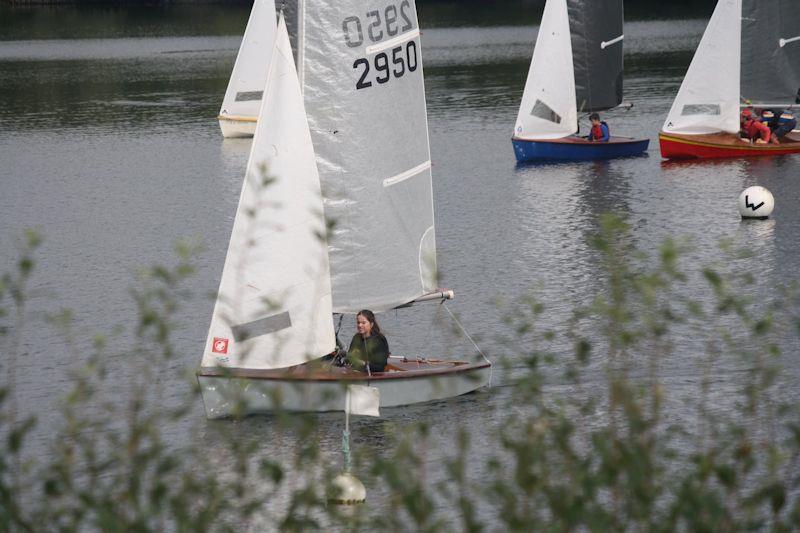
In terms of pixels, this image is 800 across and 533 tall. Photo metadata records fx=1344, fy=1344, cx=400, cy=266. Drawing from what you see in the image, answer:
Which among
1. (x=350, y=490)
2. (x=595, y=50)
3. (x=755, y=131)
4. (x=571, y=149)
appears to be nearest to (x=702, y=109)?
(x=755, y=131)

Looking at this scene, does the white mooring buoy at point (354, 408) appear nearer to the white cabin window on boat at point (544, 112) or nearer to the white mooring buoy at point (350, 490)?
the white mooring buoy at point (350, 490)

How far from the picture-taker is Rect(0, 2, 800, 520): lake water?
26.9 metres

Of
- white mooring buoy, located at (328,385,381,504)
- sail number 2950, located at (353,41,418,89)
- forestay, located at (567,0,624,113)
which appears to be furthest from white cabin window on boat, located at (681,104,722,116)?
white mooring buoy, located at (328,385,381,504)


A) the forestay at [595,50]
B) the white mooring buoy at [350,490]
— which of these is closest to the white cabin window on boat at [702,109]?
the forestay at [595,50]

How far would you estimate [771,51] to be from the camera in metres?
53.2

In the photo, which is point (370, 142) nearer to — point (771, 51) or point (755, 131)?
point (755, 131)

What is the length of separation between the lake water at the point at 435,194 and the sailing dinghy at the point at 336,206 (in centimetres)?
140

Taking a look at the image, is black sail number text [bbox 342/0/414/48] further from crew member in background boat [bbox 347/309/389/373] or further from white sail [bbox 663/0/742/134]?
white sail [bbox 663/0/742/134]

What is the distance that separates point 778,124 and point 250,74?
22.6 metres

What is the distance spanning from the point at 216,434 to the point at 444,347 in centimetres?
722

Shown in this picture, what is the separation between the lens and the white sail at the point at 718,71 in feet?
167

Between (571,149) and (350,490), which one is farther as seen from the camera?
(571,149)

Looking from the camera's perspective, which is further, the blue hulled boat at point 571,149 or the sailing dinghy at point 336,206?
the blue hulled boat at point 571,149

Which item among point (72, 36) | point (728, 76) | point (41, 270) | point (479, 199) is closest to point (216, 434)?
point (41, 270)
